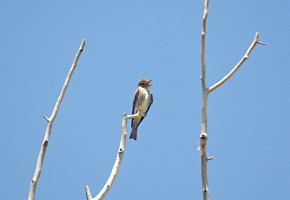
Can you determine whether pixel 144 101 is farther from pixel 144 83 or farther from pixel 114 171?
pixel 114 171

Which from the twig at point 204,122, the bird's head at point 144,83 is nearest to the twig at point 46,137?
the twig at point 204,122

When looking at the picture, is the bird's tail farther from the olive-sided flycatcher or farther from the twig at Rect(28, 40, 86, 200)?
the twig at Rect(28, 40, 86, 200)

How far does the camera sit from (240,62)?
5543mm

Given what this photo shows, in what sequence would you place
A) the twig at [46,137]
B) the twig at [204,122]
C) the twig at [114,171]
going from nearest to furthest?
1. the twig at [204,122]
2. the twig at [46,137]
3. the twig at [114,171]

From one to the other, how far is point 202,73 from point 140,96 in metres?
9.32

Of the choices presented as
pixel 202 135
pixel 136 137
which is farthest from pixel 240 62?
pixel 136 137

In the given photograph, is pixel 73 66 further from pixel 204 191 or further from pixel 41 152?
pixel 204 191

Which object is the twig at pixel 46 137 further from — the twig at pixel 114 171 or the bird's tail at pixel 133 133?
the bird's tail at pixel 133 133

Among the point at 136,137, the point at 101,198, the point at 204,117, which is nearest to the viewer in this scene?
the point at 204,117

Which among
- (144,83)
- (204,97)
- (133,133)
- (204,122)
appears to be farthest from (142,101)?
(204,122)

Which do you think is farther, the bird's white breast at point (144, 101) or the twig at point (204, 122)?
the bird's white breast at point (144, 101)

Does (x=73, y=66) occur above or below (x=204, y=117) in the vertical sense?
above

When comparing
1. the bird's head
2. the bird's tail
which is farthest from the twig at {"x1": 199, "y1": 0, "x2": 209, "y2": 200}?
the bird's head

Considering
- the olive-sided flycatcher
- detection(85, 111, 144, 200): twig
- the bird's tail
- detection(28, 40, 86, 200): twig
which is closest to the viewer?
detection(28, 40, 86, 200): twig
